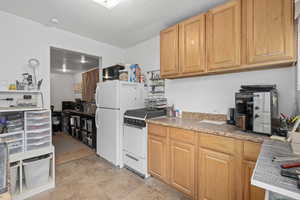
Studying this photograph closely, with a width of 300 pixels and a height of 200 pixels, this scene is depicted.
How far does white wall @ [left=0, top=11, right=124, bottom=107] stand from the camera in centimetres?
204

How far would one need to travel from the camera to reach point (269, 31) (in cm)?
138

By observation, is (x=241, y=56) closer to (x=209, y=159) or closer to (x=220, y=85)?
(x=220, y=85)

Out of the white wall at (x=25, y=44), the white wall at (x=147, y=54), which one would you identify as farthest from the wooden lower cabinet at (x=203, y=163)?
the white wall at (x=25, y=44)

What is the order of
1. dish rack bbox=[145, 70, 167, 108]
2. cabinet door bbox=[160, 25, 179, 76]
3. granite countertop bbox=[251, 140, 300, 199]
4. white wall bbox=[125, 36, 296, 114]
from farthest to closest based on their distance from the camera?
dish rack bbox=[145, 70, 167, 108] → cabinet door bbox=[160, 25, 179, 76] → white wall bbox=[125, 36, 296, 114] → granite countertop bbox=[251, 140, 300, 199]

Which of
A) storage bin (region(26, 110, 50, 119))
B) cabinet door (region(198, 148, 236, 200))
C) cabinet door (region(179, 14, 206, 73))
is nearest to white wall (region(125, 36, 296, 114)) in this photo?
cabinet door (region(179, 14, 206, 73))

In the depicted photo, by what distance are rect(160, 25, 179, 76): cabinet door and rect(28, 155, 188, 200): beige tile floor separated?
174 centimetres

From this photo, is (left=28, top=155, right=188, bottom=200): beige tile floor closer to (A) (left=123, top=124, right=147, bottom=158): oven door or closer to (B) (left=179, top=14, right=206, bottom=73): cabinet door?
(A) (left=123, top=124, right=147, bottom=158): oven door

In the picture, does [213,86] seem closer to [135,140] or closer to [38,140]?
[135,140]

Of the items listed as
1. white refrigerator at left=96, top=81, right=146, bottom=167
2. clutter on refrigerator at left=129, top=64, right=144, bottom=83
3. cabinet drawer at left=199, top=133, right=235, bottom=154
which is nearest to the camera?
cabinet drawer at left=199, top=133, right=235, bottom=154

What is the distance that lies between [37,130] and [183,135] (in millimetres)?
1992

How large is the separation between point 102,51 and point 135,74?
1047 mm

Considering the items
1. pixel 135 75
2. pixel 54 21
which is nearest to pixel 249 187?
pixel 135 75

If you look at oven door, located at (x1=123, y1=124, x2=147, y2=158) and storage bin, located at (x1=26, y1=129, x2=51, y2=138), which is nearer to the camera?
storage bin, located at (x1=26, y1=129, x2=51, y2=138)

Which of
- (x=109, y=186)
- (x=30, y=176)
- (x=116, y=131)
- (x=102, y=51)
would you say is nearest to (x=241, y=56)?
(x=116, y=131)
